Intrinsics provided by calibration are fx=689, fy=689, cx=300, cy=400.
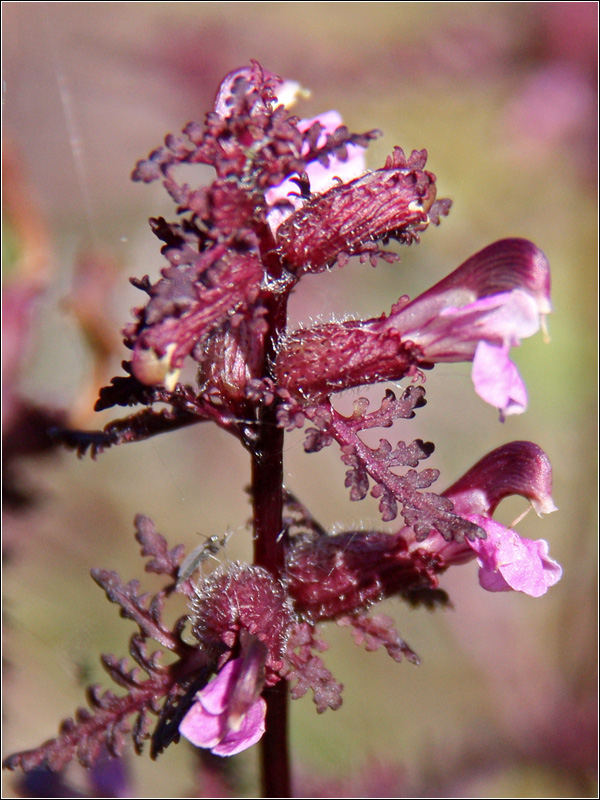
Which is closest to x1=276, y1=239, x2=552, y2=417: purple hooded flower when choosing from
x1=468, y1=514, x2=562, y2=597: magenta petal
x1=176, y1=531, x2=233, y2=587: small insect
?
x1=468, y1=514, x2=562, y2=597: magenta petal

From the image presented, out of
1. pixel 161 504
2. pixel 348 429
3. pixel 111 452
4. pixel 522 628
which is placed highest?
pixel 111 452

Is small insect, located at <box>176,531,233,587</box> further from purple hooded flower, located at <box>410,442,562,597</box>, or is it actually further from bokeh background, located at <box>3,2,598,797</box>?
purple hooded flower, located at <box>410,442,562,597</box>

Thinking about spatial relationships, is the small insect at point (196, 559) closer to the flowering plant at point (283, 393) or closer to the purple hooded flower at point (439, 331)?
the flowering plant at point (283, 393)

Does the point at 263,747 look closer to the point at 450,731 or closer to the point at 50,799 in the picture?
the point at 50,799

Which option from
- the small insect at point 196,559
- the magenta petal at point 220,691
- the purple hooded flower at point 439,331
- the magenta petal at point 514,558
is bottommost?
the magenta petal at point 220,691

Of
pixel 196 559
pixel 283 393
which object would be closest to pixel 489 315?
pixel 283 393

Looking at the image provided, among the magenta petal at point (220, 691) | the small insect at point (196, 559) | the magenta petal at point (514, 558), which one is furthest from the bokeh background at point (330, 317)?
the magenta petal at point (514, 558)

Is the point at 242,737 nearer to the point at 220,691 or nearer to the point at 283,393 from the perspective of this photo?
the point at 220,691

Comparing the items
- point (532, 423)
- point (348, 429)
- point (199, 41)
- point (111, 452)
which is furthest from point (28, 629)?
point (199, 41)
